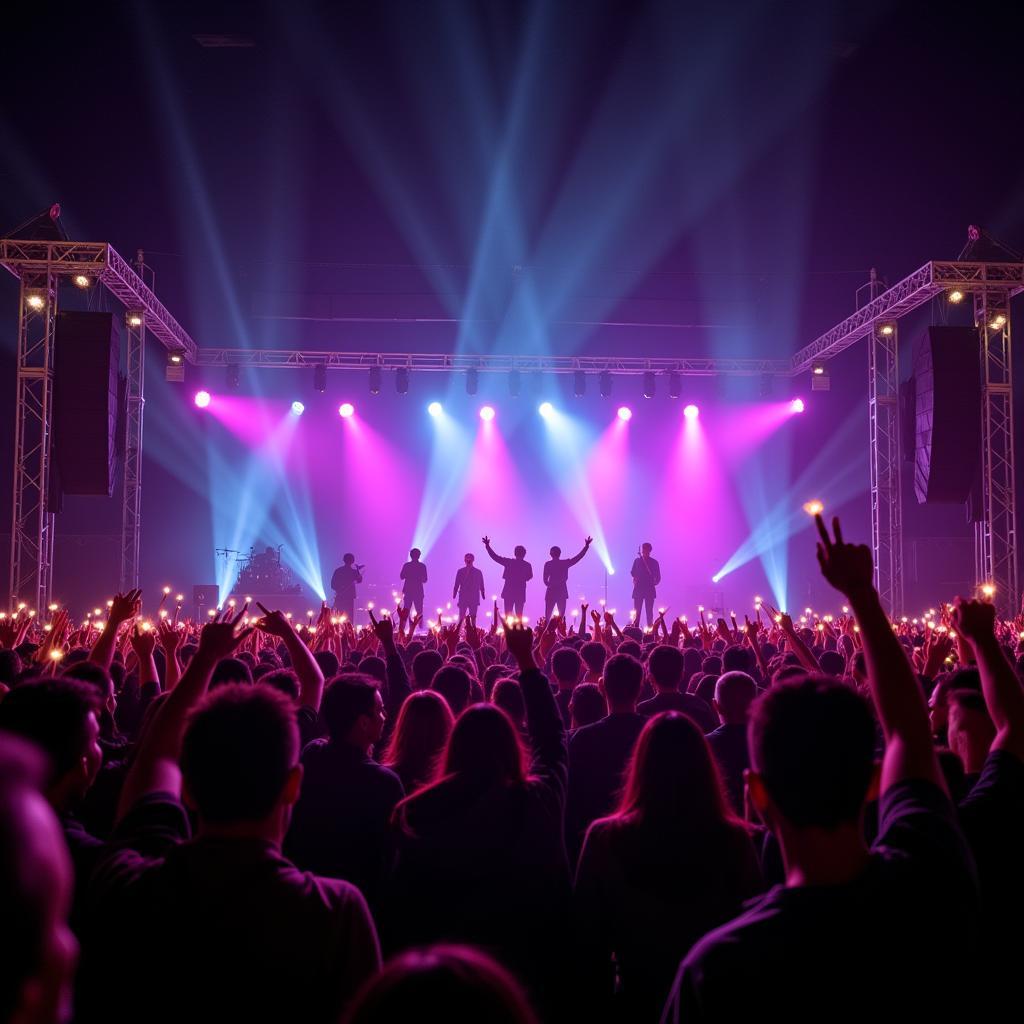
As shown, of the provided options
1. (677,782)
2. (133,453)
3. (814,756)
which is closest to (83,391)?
(133,453)

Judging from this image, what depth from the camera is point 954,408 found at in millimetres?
13930

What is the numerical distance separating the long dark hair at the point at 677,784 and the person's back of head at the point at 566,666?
10.2 feet

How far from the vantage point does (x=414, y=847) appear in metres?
2.51

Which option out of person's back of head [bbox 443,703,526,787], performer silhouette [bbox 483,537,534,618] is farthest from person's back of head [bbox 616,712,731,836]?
performer silhouette [bbox 483,537,534,618]

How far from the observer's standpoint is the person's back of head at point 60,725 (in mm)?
2062

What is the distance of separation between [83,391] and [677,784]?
12.6 metres

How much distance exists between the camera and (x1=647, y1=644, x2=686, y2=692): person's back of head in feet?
16.1

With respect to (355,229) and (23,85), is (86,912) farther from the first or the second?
(355,229)

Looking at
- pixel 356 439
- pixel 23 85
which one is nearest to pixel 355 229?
pixel 356 439

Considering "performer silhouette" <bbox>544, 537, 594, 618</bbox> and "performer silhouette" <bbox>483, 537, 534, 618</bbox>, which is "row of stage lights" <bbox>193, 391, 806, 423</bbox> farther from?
"performer silhouette" <bbox>544, 537, 594, 618</bbox>

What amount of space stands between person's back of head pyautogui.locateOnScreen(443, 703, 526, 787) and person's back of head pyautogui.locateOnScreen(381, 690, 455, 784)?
936mm

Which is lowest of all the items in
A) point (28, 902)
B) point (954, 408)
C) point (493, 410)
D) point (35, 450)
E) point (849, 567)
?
point (28, 902)

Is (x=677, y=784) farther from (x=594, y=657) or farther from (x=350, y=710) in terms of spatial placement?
(x=594, y=657)

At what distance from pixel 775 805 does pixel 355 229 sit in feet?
63.3
